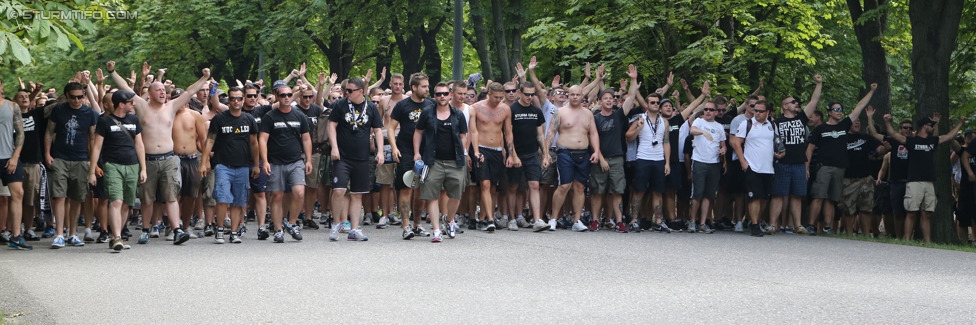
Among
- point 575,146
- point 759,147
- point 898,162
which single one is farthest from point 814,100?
point 575,146

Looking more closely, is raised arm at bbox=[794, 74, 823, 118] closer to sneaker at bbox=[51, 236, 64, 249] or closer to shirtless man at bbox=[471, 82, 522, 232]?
shirtless man at bbox=[471, 82, 522, 232]

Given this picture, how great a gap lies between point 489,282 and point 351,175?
15.0 ft

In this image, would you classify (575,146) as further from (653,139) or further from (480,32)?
(480,32)

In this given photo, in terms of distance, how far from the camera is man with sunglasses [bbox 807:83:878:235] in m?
17.9

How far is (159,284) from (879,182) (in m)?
11.7

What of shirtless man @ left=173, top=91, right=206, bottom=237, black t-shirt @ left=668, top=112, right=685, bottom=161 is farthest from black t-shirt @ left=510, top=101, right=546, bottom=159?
shirtless man @ left=173, top=91, right=206, bottom=237

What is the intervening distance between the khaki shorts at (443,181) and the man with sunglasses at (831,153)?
5672mm

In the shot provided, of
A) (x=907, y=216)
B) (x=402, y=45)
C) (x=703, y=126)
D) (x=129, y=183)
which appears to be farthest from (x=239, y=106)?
(x=402, y=45)

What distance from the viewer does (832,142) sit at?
59.1 feet

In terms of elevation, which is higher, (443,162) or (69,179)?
(443,162)

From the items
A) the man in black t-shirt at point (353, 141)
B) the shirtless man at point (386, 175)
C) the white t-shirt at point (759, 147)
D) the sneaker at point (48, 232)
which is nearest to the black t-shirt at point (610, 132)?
the white t-shirt at point (759, 147)

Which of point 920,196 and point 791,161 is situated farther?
point 920,196

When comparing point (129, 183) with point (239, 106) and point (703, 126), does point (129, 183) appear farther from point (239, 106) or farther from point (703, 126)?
point (703, 126)

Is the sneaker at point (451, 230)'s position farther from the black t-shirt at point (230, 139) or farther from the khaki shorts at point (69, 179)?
the khaki shorts at point (69, 179)
